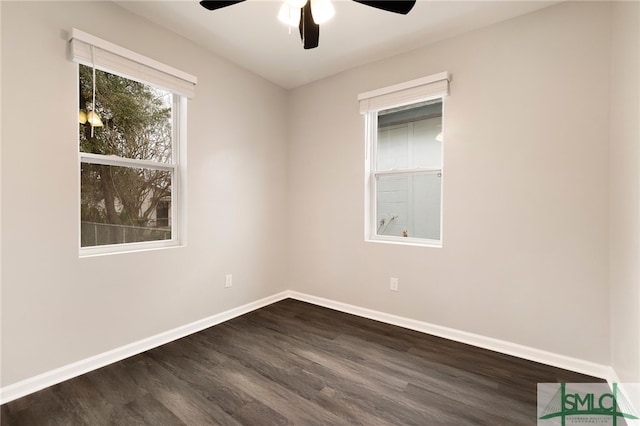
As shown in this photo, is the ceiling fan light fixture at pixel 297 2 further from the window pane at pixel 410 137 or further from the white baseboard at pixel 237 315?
the white baseboard at pixel 237 315

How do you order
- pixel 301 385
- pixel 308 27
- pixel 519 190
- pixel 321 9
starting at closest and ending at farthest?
pixel 321 9 < pixel 308 27 < pixel 301 385 < pixel 519 190

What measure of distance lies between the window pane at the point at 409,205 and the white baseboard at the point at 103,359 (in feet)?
6.10

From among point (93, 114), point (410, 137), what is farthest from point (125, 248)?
point (410, 137)

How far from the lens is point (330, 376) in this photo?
2.01m

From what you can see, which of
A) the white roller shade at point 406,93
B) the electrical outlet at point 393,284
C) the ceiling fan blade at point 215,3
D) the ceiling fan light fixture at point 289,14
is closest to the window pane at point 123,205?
the ceiling fan blade at point 215,3

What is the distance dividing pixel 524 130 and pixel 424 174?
0.85 meters

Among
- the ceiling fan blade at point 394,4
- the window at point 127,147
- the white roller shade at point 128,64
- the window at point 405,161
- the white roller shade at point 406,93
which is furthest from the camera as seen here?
the window at point 405,161

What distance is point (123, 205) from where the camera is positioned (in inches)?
92.7

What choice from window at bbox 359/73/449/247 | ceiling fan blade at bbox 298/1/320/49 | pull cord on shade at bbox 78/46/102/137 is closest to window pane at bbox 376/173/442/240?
window at bbox 359/73/449/247

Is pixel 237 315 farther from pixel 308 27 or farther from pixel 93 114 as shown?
pixel 308 27

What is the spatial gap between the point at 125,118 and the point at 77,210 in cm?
82

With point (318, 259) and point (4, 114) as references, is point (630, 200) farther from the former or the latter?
point (4, 114)

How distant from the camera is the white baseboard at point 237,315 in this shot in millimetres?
1844

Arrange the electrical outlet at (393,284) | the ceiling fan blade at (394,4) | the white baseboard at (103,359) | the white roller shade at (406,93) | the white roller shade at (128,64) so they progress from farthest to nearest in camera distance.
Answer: the electrical outlet at (393,284)
the white roller shade at (406,93)
the white roller shade at (128,64)
the white baseboard at (103,359)
the ceiling fan blade at (394,4)
